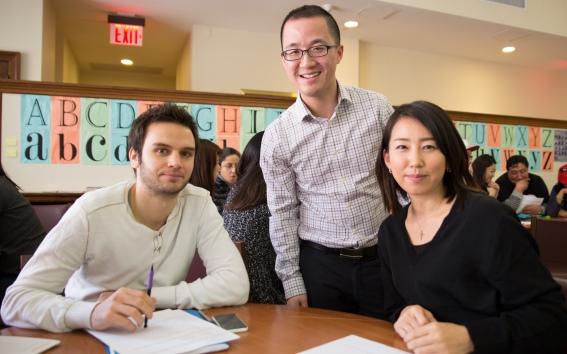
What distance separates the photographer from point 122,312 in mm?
1046

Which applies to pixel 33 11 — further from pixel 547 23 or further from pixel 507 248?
pixel 547 23

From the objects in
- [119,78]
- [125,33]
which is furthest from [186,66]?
[119,78]

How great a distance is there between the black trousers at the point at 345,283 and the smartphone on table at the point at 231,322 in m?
0.64

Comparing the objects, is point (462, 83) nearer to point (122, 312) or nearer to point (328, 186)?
point (328, 186)

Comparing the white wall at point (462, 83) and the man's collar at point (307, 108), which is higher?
the white wall at point (462, 83)

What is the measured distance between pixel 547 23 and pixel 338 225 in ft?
22.6

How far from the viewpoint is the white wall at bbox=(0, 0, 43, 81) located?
541cm

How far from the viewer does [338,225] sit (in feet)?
5.80

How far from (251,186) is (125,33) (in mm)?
5167

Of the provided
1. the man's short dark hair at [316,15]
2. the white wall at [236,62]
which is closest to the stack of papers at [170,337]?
the man's short dark hair at [316,15]

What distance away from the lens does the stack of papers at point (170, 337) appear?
959mm

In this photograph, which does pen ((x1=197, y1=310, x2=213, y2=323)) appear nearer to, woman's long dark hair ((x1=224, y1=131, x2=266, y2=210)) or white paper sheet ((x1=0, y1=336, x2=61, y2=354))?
white paper sheet ((x1=0, y1=336, x2=61, y2=354))

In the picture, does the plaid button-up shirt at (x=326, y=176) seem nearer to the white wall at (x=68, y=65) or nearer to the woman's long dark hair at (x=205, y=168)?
the woman's long dark hair at (x=205, y=168)

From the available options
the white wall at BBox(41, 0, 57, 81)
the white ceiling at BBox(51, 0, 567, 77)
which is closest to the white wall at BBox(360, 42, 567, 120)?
the white ceiling at BBox(51, 0, 567, 77)
